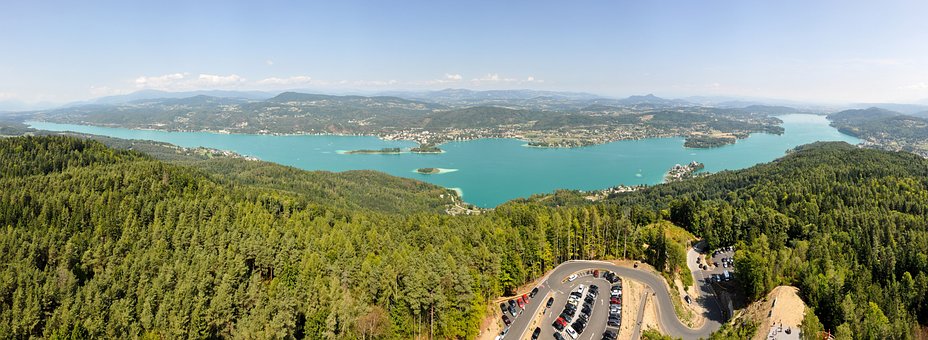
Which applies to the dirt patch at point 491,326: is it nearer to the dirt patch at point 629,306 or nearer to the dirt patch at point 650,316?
the dirt patch at point 629,306

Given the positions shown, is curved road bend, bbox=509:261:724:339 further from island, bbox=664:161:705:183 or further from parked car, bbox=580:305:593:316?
island, bbox=664:161:705:183

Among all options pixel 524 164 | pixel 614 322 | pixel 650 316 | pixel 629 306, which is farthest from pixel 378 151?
pixel 614 322

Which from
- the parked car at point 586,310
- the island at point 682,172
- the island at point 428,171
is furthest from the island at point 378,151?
the parked car at point 586,310

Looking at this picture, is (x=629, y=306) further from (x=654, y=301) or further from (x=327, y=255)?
(x=327, y=255)

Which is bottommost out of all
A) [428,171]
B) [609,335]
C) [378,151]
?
[428,171]

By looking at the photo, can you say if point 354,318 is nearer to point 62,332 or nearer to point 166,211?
point 62,332

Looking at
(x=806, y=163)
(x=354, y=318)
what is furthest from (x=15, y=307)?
(x=806, y=163)
